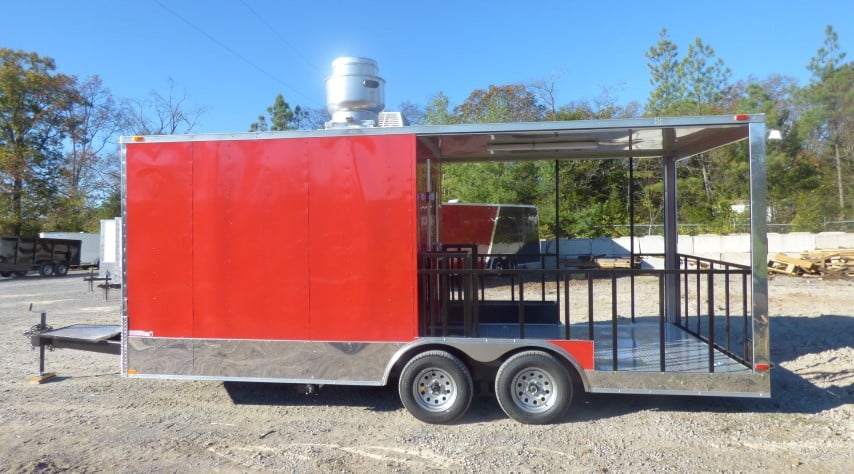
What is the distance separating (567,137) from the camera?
238 inches

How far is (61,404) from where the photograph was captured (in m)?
5.98

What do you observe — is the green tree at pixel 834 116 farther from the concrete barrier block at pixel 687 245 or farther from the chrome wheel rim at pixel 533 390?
the chrome wheel rim at pixel 533 390

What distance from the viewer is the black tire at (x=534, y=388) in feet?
16.7

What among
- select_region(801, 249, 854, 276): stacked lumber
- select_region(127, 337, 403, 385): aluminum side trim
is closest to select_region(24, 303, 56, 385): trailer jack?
select_region(127, 337, 403, 385): aluminum side trim

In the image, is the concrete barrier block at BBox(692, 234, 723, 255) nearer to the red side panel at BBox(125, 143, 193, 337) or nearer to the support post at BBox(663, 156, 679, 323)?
the support post at BBox(663, 156, 679, 323)

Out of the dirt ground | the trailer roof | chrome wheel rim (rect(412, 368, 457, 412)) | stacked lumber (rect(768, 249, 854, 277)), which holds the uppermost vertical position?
the trailer roof

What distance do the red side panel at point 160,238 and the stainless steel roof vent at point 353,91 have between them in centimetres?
158

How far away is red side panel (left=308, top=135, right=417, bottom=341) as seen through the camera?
5.20m

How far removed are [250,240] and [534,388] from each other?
2.95 m

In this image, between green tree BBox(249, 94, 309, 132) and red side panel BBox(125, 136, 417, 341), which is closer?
red side panel BBox(125, 136, 417, 341)

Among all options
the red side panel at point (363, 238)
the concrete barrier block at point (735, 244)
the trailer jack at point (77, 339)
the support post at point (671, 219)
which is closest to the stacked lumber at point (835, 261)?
the concrete barrier block at point (735, 244)

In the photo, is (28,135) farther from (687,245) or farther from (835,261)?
(835,261)

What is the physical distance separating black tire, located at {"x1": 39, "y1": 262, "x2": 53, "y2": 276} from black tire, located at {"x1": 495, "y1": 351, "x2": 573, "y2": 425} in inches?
1205

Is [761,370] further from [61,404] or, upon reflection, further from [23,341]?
[23,341]
